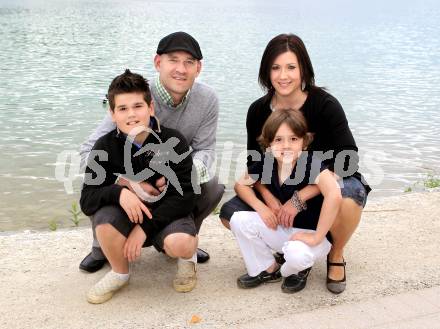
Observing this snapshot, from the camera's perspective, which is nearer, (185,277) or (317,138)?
(185,277)

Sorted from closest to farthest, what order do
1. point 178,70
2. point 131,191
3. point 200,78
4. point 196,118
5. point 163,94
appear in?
point 131,191, point 178,70, point 163,94, point 196,118, point 200,78

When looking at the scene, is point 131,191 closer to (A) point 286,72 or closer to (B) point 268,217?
(B) point 268,217

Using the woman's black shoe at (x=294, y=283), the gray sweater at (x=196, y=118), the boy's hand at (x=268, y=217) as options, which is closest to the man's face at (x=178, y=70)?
the gray sweater at (x=196, y=118)

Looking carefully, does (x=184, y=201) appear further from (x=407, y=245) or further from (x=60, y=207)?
(x=60, y=207)

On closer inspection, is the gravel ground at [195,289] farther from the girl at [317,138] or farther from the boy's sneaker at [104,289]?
the girl at [317,138]

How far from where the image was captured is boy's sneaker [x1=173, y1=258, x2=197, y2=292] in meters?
3.34

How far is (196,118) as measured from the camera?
371cm

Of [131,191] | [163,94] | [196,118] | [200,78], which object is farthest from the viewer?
[200,78]

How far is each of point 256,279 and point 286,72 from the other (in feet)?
4.04

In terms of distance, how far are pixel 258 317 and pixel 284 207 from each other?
2.15 ft

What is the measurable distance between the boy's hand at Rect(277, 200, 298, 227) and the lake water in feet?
10.5

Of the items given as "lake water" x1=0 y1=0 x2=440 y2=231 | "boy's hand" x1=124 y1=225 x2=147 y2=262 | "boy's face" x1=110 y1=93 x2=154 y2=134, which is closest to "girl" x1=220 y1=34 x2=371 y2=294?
"boy's hand" x1=124 y1=225 x2=147 y2=262

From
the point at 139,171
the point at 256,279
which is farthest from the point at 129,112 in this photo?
the point at 256,279

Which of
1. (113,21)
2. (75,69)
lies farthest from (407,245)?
(113,21)
